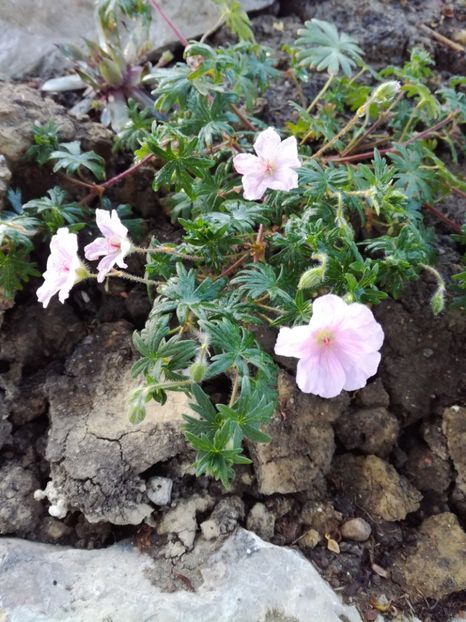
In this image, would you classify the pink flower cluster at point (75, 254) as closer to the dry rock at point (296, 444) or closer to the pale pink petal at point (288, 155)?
the pale pink petal at point (288, 155)

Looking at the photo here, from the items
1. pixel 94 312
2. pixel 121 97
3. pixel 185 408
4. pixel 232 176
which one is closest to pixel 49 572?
pixel 185 408

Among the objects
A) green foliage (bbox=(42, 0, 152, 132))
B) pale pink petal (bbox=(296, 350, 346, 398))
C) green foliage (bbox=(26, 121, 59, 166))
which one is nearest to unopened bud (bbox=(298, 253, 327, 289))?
pale pink petal (bbox=(296, 350, 346, 398))

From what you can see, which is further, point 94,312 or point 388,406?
point 94,312

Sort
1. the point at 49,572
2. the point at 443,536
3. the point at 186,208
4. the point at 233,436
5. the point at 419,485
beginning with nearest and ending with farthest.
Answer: the point at 233,436 < the point at 49,572 < the point at 443,536 < the point at 419,485 < the point at 186,208

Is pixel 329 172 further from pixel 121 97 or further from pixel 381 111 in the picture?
pixel 121 97

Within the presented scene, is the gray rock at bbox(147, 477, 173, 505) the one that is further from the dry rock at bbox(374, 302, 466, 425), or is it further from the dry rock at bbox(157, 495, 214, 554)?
the dry rock at bbox(374, 302, 466, 425)

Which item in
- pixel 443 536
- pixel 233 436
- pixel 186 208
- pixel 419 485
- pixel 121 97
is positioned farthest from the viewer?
pixel 121 97

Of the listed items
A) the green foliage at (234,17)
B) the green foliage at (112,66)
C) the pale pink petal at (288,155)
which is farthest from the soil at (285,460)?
the green foliage at (234,17)
